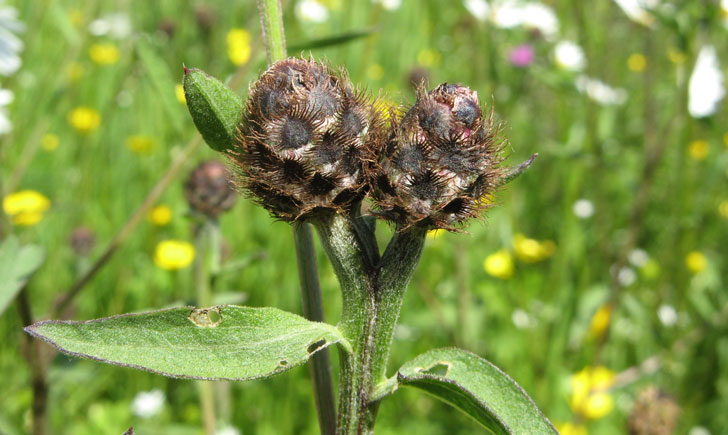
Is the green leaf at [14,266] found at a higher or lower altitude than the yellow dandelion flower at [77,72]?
lower

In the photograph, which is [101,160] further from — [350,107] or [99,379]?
[350,107]

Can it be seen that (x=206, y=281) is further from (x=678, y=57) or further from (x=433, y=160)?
(x=678, y=57)

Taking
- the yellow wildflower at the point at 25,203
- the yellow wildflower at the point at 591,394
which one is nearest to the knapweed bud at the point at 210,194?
the yellow wildflower at the point at 25,203

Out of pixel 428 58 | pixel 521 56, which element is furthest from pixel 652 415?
pixel 428 58

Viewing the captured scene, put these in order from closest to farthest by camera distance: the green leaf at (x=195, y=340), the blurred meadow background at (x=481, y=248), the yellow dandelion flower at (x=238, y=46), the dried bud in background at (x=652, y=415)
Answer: the green leaf at (x=195, y=340) → the dried bud in background at (x=652, y=415) → the blurred meadow background at (x=481, y=248) → the yellow dandelion flower at (x=238, y=46)

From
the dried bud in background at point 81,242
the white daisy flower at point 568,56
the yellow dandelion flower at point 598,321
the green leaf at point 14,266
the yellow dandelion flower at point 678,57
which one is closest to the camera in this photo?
the green leaf at point 14,266

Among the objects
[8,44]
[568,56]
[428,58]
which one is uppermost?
[428,58]

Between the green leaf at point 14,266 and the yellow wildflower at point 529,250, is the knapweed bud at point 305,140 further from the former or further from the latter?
the yellow wildflower at point 529,250
